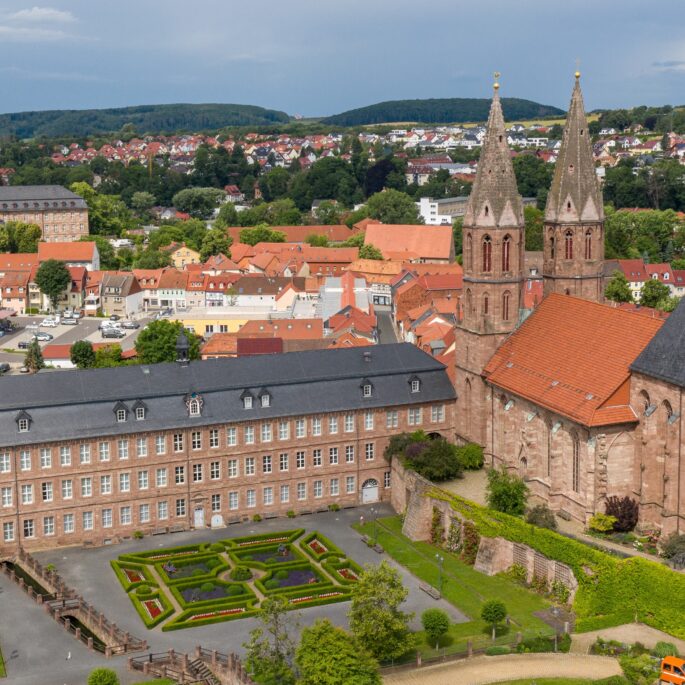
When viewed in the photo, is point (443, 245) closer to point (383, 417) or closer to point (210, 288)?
point (210, 288)

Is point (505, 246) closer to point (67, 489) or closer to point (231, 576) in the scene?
point (231, 576)

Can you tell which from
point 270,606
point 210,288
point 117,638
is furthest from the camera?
point 210,288

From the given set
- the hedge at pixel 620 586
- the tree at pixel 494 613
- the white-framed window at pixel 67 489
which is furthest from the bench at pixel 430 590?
the white-framed window at pixel 67 489

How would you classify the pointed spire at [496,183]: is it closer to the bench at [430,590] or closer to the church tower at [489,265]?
the church tower at [489,265]

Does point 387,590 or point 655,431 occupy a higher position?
point 655,431

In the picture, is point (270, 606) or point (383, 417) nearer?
point (270, 606)

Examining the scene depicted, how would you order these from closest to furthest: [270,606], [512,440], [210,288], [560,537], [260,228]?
[270,606], [560,537], [512,440], [210,288], [260,228]

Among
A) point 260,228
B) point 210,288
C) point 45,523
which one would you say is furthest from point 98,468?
point 260,228
